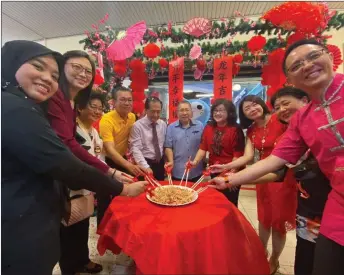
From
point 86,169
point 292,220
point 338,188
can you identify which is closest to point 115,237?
point 86,169

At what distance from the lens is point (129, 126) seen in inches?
86.8

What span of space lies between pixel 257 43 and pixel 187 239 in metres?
2.46

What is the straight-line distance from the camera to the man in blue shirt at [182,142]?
7.15 feet

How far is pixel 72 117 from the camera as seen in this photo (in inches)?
47.8

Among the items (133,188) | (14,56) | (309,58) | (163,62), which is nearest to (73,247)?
(133,188)

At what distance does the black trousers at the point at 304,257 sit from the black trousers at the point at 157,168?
4.39 ft

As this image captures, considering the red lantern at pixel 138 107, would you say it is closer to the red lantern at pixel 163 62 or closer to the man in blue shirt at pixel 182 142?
the red lantern at pixel 163 62

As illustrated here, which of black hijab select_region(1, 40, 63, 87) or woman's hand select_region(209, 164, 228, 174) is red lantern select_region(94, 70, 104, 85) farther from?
black hijab select_region(1, 40, 63, 87)

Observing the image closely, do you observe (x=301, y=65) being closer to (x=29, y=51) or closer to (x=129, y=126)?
(x=29, y=51)

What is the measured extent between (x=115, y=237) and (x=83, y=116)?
970mm

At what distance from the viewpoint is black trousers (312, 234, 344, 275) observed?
0.82 m

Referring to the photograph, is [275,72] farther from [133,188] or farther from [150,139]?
[133,188]

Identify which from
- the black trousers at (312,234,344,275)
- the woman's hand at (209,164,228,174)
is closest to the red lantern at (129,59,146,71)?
the woman's hand at (209,164,228,174)

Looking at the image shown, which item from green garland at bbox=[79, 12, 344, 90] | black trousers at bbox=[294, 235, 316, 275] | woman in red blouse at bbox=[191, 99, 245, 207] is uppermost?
green garland at bbox=[79, 12, 344, 90]
